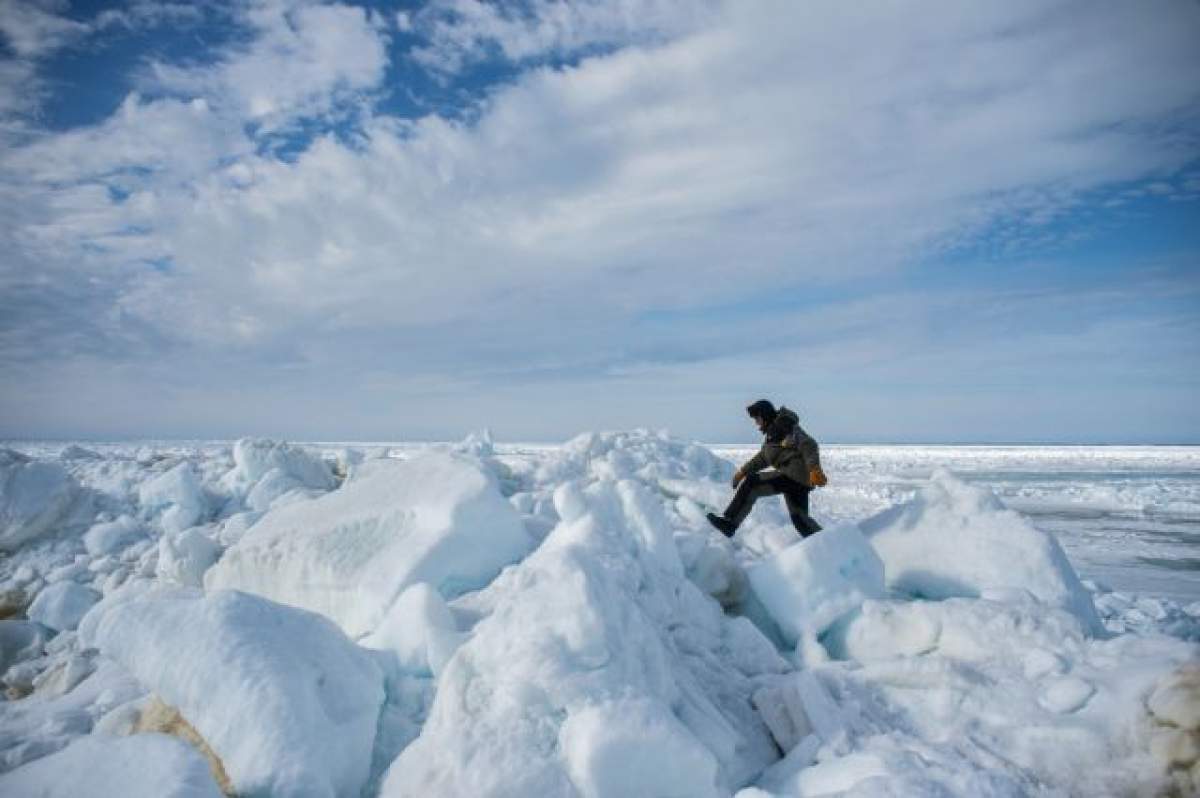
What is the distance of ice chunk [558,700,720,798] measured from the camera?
7.77 feet

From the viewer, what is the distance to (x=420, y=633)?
3053 mm

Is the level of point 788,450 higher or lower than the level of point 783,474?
higher

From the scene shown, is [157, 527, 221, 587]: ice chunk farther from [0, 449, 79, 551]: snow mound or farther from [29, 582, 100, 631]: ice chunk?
[0, 449, 79, 551]: snow mound

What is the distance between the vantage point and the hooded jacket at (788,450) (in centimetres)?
536

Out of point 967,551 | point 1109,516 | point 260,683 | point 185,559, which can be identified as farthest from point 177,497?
point 1109,516

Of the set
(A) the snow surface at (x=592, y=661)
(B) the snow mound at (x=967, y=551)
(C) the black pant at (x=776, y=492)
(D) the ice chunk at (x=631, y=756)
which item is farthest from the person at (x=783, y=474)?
(D) the ice chunk at (x=631, y=756)

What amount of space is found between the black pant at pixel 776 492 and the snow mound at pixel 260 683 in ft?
10.9

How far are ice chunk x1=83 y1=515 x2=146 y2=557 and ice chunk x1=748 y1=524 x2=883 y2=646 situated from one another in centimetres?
682

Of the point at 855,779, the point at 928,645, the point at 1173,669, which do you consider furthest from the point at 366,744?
the point at 1173,669

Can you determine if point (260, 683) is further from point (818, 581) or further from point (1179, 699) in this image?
point (1179, 699)

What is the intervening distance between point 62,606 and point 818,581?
19.3 feet

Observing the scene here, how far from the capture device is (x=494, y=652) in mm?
2766

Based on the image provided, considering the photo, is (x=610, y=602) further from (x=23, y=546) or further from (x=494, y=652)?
(x=23, y=546)

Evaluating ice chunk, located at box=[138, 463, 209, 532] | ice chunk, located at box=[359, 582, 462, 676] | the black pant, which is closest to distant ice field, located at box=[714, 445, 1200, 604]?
the black pant
